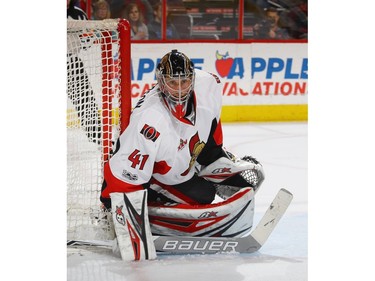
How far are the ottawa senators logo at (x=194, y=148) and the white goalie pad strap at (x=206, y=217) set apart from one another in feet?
0.54

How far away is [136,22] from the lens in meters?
6.92

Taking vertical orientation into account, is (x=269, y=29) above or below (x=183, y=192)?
above

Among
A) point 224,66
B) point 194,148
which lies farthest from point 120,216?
point 224,66

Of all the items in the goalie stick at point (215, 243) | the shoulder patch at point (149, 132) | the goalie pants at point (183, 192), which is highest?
the shoulder patch at point (149, 132)

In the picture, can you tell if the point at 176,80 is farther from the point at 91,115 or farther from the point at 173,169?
the point at 91,115

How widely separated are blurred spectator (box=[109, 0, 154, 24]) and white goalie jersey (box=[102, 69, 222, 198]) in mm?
4180

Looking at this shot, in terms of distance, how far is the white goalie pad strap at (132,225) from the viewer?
267 cm

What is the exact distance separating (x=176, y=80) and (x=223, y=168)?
62cm

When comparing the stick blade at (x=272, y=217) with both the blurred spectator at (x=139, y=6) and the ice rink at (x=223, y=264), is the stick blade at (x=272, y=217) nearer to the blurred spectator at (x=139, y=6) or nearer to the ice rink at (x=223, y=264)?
the ice rink at (x=223, y=264)

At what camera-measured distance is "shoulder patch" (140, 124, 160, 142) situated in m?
2.63

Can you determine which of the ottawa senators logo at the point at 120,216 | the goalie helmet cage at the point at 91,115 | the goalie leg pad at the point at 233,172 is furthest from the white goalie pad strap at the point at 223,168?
the ottawa senators logo at the point at 120,216

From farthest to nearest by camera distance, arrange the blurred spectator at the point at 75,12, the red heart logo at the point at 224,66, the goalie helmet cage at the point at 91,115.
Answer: the red heart logo at the point at 224,66, the blurred spectator at the point at 75,12, the goalie helmet cage at the point at 91,115
